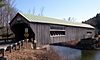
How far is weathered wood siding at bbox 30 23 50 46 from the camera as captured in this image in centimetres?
1750

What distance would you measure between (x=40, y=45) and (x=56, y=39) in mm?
2702

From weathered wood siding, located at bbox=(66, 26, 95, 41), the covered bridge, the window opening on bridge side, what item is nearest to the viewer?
the covered bridge

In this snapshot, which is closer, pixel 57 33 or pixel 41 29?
pixel 41 29

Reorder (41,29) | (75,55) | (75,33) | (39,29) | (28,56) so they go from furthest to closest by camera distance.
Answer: (75,33) < (75,55) < (41,29) < (39,29) < (28,56)

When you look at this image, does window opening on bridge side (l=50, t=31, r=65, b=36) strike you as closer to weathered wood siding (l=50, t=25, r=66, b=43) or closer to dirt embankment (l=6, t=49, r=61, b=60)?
weathered wood siding (l=50, t=25, r=66, b=43)

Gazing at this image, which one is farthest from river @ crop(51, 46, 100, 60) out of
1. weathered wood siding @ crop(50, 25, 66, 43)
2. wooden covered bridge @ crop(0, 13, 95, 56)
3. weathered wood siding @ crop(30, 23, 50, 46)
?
wooden covered bridge @ crop(0, 13, 95, 56)

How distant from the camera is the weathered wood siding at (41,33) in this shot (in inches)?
689

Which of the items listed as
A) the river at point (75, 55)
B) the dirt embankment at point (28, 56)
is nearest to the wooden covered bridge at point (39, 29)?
the dirt embankment at point (28, 56)

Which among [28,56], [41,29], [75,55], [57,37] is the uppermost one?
[41,29]

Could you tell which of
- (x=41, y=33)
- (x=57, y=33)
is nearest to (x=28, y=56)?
(x=41, y=33)

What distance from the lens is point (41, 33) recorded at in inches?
717

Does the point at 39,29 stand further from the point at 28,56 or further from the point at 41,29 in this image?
the point at 28,56

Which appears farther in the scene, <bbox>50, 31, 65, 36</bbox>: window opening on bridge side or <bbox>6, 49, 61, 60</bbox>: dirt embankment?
<bbox>50, 31, 65, 36</bbox>: window opening on bridge side

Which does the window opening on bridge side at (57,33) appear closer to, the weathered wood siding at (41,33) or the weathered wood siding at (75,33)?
the weathered wood siding at (75,33)
